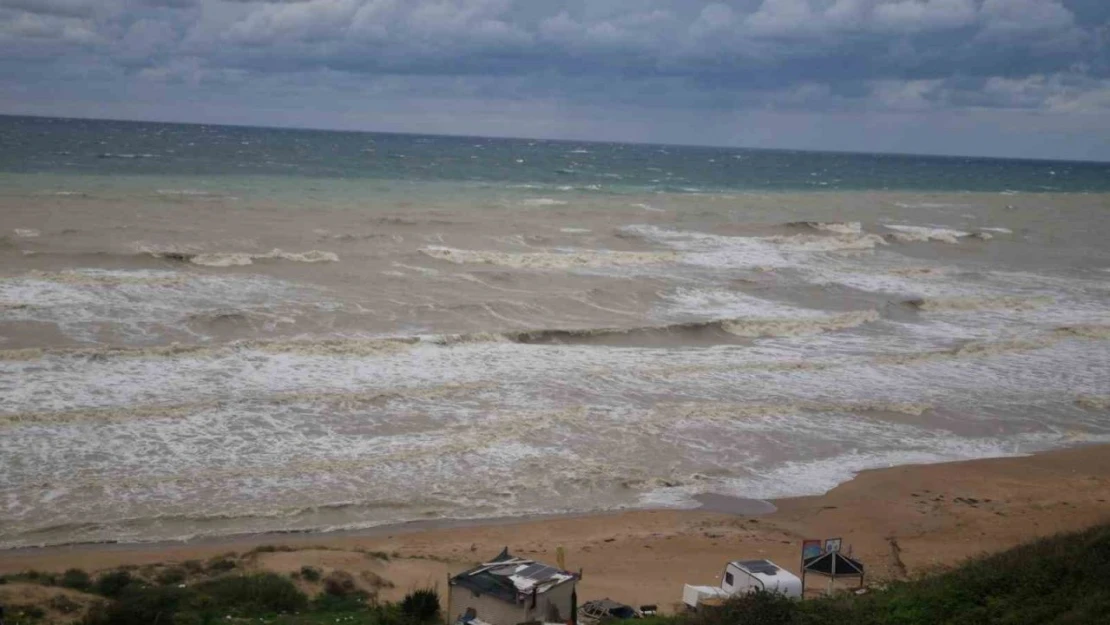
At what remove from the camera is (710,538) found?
16734 mm

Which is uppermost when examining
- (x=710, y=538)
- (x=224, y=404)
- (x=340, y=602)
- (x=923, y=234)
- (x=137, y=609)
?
(x=923, y=234)

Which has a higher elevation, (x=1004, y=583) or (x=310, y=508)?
(x=1004, y=583)

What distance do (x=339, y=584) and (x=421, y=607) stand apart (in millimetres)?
1614

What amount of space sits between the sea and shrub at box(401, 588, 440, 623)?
395 centimetres

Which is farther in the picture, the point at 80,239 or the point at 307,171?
the point at 307,171

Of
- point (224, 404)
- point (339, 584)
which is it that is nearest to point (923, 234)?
point (224, 404)

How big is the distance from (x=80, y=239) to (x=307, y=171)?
155 ft

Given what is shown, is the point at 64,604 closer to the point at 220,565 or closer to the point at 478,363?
the point at 220,565

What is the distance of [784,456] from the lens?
20875mm

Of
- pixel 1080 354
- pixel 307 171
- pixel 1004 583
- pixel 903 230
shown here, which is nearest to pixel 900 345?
pixel 1080 354

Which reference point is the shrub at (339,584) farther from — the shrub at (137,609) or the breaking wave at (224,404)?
the breaking wave at (224,404)

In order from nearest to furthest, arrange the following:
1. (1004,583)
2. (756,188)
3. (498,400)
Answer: (1004,583), (498,400), (756,188)

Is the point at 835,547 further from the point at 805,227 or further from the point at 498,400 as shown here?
the point at 805,227

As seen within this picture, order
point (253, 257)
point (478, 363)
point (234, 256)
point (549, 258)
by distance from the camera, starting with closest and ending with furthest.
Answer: point (478, 363), point (234, 256), point (253, 257), point (549, 258)
